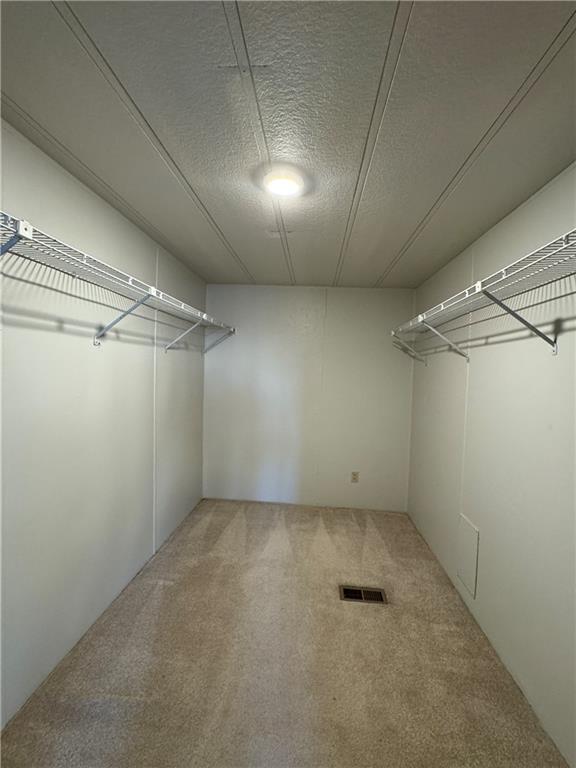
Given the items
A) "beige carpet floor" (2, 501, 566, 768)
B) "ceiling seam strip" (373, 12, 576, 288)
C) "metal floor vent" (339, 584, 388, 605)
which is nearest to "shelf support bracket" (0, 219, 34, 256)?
"ceiling seam strip" (373, 12, 576, 288)

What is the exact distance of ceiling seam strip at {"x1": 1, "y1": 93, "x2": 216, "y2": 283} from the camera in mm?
1120

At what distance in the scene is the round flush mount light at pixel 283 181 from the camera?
4.62 ft

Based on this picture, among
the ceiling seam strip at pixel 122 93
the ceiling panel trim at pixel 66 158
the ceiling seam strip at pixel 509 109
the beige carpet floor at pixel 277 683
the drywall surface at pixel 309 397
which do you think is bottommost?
the beige carpet floor at pixel 277 683

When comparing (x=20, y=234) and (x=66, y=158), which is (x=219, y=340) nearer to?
(x=66, y=158)

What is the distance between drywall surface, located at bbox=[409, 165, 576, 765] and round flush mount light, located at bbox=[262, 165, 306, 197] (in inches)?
43.1

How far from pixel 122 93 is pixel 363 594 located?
Answer: 2761mm

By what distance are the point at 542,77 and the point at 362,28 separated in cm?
55

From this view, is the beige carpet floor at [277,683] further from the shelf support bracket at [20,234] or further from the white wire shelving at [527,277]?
the shelf support bracket at [20,234]

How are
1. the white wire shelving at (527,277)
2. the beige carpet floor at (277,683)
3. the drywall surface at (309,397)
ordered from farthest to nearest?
the drywall surface at (309,397)
the beige carpet floor at (277,683)
the white wire shelving at (527,277)

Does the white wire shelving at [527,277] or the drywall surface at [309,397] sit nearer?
the white wire shelving at [527,277]

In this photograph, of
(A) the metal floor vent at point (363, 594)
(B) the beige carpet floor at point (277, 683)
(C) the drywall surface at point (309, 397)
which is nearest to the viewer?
(B) the beige carpet floor at point (277, 683)

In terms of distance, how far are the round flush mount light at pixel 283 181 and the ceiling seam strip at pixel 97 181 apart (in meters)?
0.79

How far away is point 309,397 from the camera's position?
3471 millimetres

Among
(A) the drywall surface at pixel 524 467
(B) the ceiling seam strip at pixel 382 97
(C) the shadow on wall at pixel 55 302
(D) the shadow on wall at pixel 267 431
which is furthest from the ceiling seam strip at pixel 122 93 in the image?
(D) the shadow on wall at pixel 267 431
